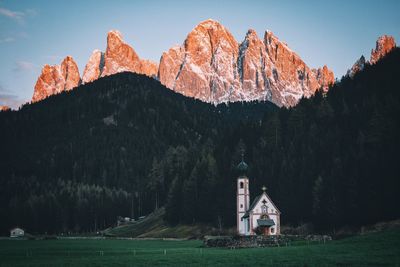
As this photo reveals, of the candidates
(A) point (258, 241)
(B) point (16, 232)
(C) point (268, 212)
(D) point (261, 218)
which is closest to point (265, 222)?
(D) point (261, 218)

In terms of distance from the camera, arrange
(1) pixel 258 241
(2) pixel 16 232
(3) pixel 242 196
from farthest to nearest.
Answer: (2) pixel 16 232
(3) pixel 242 196
(1) pixel 258 241

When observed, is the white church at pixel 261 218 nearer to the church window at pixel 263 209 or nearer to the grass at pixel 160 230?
the church window at pixel 263 209

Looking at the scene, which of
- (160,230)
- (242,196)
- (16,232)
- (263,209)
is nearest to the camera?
(263,209)

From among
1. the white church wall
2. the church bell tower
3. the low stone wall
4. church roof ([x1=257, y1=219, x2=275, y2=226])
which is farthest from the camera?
the church bell tower

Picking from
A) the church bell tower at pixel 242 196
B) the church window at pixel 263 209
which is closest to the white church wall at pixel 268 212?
the church window at pixel 263 209

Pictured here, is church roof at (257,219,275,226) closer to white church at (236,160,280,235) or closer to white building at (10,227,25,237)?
white church at (236,160,280,235)

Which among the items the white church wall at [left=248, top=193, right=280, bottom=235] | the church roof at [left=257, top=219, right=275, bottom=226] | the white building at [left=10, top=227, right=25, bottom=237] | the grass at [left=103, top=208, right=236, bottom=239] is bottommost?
the white building at [left=10, top=227, right=25, bottom=237]

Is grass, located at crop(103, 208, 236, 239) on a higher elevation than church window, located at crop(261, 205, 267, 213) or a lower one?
lower

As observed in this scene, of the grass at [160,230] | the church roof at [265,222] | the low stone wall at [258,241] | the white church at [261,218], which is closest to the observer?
the low stone wall at [258,241]

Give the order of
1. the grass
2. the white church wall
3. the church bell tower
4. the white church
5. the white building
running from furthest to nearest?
1. the white building
2. the grass
3. the church bell tower
4. the white church wall
5. the white church

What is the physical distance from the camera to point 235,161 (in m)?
124

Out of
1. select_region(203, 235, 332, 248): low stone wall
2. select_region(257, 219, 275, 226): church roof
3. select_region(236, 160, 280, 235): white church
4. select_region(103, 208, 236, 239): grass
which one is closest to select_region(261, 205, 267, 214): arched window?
select_region(236, 160, 280, 235): white church

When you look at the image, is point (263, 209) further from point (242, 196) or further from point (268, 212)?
point (242, 196)

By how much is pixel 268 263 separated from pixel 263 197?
51.7m
